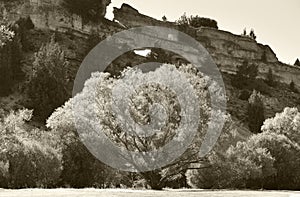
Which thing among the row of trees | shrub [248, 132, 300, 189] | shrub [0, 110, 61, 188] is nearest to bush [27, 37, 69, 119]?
shrub [0, 110, 61, 188]

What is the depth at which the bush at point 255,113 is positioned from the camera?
277ft

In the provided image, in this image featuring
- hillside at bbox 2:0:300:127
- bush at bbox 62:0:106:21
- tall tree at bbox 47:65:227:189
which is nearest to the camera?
tall tree at bbox 47:65:227:189

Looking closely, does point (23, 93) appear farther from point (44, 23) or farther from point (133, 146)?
point (133, 146)

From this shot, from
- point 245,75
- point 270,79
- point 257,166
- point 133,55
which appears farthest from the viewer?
point 270,79

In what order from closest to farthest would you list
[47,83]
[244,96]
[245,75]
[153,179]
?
[153,179] → [47,83] → [244,96] → [245,75]

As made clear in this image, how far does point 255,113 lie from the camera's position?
86625mm

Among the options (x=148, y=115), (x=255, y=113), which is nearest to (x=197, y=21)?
(x=255, y=113)

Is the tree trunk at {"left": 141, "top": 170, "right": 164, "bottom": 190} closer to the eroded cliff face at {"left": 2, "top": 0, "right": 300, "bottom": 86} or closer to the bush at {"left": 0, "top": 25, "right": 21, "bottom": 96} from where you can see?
the bush at {"left": 0, "top": 25, "right": 21, "bottom": 96}

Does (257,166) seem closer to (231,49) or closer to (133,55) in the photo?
(133,55)

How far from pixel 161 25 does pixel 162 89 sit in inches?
2327

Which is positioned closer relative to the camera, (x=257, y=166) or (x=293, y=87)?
(x=257, y=166)

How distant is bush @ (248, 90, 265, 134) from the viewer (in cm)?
8447

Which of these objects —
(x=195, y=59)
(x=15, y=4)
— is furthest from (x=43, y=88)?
(x=195, y=59)

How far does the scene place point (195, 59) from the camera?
10112 centimetres
